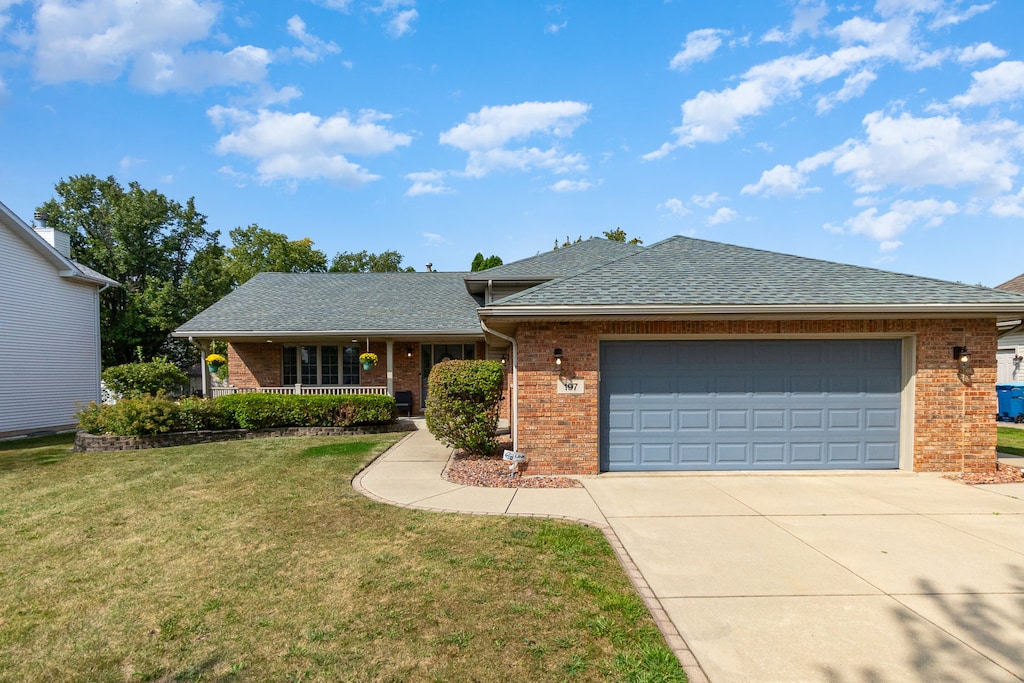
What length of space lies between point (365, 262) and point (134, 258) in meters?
23.2

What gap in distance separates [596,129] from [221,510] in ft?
38.2

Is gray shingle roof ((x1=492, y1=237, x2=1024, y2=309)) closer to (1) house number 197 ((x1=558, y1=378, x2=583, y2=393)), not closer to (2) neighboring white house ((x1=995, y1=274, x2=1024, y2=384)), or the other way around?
(1) house number 197 ((x1=558, y1=378, x2=583, y2=393))

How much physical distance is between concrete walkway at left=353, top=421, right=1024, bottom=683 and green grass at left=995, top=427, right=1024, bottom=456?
422cm

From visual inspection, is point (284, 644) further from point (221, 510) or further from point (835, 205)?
point (835, 205)

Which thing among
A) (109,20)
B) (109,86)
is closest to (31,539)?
(109,20)

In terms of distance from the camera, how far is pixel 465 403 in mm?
8602

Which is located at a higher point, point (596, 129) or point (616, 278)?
point (596, 129)

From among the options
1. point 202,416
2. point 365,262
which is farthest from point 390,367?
point 365,262

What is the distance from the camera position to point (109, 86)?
36.7 feet

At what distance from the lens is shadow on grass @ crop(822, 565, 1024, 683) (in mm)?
2770

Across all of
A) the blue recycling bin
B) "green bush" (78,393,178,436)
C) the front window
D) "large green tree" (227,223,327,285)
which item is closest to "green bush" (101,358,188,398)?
"green bush" (78,393,178,436)

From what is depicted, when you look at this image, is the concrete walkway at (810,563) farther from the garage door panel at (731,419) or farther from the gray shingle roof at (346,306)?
the gray shingle roof at (346,306)

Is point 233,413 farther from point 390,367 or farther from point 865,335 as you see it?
point 865,335

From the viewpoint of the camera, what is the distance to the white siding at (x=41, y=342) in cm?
1389
